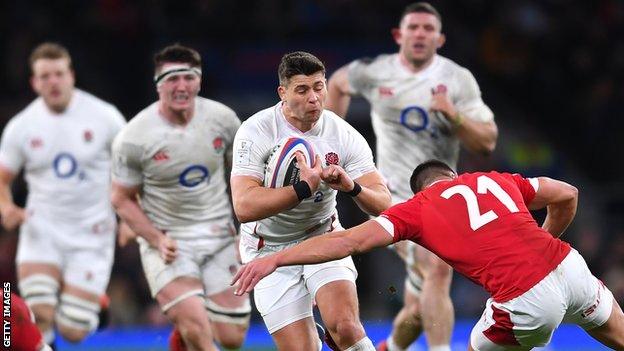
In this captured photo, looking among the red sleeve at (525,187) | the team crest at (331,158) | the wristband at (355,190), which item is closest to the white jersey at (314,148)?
the team crest at (331,158)

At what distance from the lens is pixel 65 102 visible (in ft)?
35.2

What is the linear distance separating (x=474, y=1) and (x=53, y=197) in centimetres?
870

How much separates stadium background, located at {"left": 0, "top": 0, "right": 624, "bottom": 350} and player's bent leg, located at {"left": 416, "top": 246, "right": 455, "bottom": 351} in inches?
239

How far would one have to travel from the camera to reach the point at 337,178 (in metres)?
7.02

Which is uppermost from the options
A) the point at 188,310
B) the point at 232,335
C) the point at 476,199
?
the point at 476,199

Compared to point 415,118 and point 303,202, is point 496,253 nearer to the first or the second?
point 303,202

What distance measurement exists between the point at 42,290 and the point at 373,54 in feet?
23.2

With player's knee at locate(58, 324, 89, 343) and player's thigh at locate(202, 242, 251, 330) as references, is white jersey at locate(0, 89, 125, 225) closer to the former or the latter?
player's knee at locate(58, 324, 89, 343)

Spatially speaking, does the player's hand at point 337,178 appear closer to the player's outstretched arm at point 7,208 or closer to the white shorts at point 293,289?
the white shorts at point 293,289

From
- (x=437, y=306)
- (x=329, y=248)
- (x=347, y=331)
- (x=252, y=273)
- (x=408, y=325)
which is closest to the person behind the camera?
(x=252, y=273)

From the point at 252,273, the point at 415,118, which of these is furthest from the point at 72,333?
the point at 252,273

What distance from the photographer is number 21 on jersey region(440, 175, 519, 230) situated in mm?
6949

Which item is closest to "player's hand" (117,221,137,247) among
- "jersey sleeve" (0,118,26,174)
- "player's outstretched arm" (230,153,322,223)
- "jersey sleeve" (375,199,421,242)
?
"jersey sleeve" (0,118,26,174)

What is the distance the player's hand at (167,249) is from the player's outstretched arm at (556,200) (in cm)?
265
